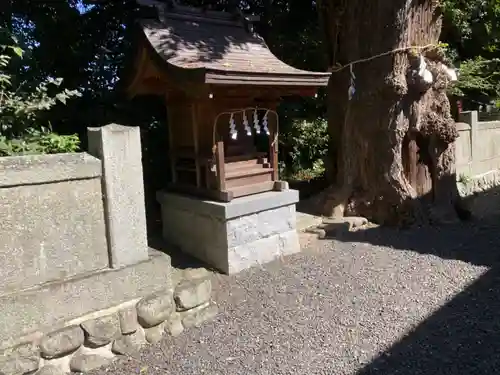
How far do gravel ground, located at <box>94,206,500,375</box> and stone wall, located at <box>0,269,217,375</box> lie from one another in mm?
118

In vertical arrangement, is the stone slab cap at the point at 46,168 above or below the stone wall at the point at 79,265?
above

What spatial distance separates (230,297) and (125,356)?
1.28 meters

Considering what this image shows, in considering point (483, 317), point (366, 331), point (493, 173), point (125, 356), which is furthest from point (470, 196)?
point (125, 356)

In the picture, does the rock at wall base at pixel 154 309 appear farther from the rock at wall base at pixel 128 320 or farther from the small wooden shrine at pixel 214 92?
the small wooden shrine at pixel 214 92

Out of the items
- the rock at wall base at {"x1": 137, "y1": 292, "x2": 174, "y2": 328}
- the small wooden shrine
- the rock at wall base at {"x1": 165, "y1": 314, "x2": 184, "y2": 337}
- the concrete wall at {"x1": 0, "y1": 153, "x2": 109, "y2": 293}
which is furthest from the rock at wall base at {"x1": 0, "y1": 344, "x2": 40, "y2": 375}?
the small wooden shrine

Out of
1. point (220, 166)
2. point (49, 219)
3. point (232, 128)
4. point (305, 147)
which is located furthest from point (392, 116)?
point (49, 219)

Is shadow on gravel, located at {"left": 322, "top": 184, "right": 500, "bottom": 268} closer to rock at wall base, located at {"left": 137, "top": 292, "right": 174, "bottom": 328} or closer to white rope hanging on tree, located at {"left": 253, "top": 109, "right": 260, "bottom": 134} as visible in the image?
white rope hanging on tree, located at {"left": 253, "top": 109, "right": 260, "bottom": 134}

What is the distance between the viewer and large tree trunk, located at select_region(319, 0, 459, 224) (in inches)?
261

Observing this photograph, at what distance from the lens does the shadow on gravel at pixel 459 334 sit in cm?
315

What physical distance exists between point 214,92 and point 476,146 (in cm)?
798

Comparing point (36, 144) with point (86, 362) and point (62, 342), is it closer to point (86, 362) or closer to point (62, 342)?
point (62, 342)

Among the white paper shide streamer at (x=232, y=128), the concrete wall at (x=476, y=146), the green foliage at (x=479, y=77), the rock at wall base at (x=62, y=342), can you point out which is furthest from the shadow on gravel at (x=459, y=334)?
the green foliage at (x=479, y=77)

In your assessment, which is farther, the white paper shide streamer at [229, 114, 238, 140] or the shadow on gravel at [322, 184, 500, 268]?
the shadow on gravel at [322, 184, 500, 268]

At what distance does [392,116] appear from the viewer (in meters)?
6.71
